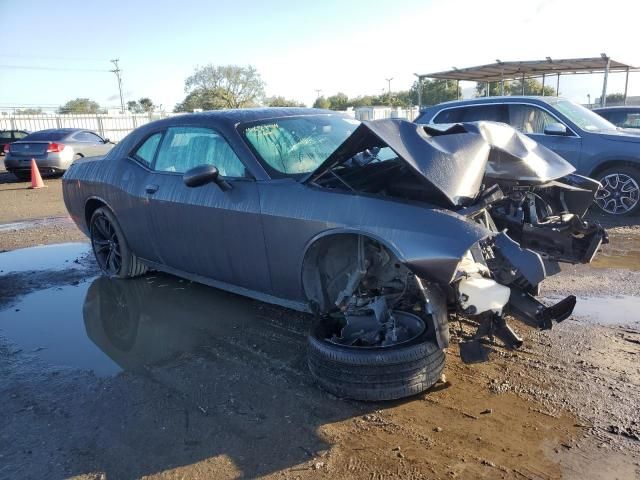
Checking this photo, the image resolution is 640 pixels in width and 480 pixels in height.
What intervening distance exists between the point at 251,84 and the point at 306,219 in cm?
6030

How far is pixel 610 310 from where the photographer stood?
4.36 metres

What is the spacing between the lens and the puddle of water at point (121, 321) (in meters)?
4.02

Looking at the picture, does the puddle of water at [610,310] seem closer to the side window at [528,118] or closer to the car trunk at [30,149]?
the side window at [528,118]

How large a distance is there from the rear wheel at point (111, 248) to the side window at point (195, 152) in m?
1.01

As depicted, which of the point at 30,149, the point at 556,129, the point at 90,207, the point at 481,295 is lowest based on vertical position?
the point at 481,295

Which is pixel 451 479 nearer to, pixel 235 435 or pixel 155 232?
pixel 235 435

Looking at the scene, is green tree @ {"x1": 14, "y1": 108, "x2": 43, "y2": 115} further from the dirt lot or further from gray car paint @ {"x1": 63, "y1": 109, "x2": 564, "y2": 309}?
the dirt lot

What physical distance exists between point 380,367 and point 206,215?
1.93 meters

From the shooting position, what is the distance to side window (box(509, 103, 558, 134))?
8.25m

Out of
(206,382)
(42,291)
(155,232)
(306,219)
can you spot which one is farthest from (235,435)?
(42,291)

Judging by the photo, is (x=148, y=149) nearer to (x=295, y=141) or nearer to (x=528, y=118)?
(x=295, y=141)

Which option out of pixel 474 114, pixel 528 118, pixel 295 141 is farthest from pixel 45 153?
pixel 295 141

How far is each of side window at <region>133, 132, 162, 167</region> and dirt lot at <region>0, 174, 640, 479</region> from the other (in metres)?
1.37

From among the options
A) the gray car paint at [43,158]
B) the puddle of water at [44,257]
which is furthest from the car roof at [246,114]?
the gray car paint at [43,158]
